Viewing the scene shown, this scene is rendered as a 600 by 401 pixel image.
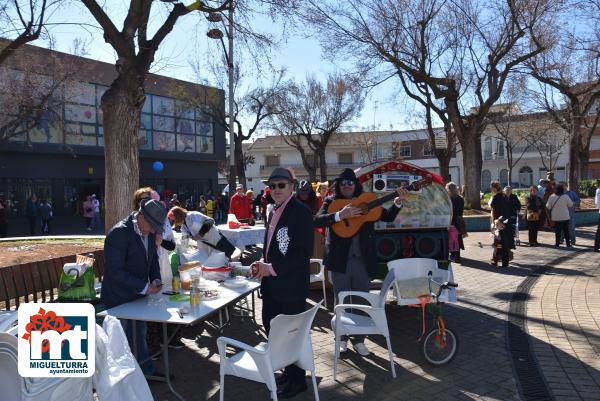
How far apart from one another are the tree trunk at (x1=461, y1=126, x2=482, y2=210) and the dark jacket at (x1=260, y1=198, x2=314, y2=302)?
16.0 meters

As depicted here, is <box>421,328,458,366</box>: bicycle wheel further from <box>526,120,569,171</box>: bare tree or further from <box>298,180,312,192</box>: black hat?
<box>526,120,569,171</box>: bare tree

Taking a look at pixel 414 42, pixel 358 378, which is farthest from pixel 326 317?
pixel 414 42

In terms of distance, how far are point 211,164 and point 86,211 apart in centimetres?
1648

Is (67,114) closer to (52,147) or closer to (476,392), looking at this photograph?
(52,147)

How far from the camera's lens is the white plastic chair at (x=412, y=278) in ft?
16.4

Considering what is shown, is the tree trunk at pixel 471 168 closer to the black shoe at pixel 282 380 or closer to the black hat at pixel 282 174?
the black hat at pixel 282 174

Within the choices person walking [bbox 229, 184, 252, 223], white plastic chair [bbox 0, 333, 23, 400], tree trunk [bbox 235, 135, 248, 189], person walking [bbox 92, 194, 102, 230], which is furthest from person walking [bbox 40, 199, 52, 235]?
white plastic chair [bbox 0, 333, 23, 400]

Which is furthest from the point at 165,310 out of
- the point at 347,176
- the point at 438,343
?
the point at 438,343

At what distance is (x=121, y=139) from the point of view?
7.86 meters

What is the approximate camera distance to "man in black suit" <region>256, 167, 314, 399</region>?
12.6ft

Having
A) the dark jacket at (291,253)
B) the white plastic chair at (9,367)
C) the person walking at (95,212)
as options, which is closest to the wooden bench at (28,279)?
the white plastic chair at (9,367)

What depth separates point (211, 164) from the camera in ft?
120

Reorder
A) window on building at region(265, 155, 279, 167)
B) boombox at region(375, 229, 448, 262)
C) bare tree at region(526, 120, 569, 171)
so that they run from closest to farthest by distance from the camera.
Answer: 1. boombox at region(375, 229, 448, 262)
2. bare tree at region(526, 120, 569, 171)
3. window on building at region(265, 155, 279, 167)

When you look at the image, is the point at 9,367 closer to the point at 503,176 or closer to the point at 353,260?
the point at 353,260
